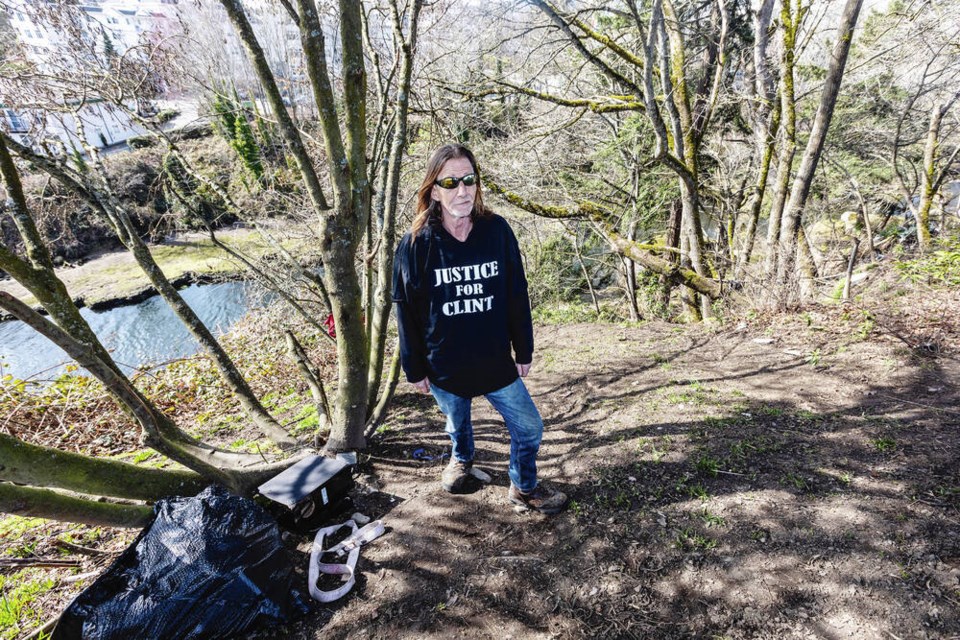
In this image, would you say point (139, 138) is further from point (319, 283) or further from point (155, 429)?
point (155, 429)

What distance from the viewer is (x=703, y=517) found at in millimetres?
2406

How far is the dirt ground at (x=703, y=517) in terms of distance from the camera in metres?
1.89

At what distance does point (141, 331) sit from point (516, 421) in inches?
793

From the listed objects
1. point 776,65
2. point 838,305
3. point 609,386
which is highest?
point 776,65

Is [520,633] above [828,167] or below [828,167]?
below

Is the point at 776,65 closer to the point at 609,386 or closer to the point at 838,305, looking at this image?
the point at 838,305

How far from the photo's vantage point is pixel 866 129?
10641mm

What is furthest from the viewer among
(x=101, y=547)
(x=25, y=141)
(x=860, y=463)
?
(x=25, y=141)

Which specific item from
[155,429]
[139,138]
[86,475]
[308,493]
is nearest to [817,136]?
[308,493]

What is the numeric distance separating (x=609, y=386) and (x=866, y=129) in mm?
11777

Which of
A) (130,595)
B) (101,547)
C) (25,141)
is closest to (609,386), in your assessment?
(130,595)

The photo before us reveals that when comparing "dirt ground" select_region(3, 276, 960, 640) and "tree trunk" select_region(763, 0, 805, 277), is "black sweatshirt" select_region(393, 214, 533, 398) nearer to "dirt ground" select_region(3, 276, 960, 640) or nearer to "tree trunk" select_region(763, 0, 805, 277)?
"dirt ground" select_region(3, 276, 960, 640)

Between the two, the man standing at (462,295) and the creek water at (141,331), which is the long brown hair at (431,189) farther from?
the creek water at (141,331)

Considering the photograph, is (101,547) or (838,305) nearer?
(101,547)
